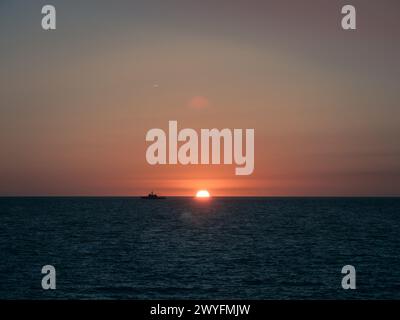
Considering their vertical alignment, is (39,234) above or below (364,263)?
above

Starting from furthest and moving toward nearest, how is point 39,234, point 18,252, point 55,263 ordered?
1. point 39,234
2. point 18,252
3. point 55,263

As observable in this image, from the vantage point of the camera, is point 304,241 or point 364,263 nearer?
point 364,263

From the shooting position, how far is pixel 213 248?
74.8 m

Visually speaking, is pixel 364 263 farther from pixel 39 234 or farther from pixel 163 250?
pixel 39 234

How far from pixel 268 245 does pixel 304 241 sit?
9.33m

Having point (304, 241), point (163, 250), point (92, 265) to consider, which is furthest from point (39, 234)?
point (304, 241)
